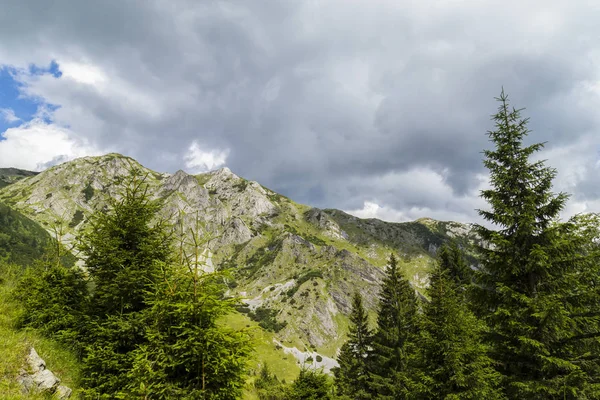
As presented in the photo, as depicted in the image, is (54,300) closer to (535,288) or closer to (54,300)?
(54,300)

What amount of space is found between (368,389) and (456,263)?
18208mm

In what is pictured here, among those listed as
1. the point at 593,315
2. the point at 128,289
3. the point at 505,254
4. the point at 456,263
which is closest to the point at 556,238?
the point at 505,254

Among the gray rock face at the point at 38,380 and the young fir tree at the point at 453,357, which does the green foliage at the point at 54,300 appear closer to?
the gray rock face at the point at 38,380

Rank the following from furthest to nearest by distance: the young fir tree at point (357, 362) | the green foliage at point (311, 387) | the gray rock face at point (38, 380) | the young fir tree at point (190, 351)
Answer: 1. the young fir tree at point (357, 362)
2. the green foliage at point (311, 387)
3. the gray rock face at point (38, 380)
4. the young fir tree at point (190, 351)

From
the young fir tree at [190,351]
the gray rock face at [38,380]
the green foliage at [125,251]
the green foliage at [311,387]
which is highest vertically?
the green foliage at [125,251]

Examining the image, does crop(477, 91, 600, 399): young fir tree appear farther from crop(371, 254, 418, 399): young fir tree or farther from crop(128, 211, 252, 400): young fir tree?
crop(371, 254, 418, 399): young fir tree

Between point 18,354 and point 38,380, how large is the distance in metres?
1.05

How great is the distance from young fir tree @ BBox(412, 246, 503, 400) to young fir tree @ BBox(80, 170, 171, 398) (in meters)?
13.8

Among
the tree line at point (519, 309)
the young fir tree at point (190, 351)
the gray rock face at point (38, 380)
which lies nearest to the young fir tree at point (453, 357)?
the tree line at point (519, 309)

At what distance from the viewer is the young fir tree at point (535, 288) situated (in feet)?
40.7

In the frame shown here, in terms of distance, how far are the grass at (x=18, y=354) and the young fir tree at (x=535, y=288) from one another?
17.6 m

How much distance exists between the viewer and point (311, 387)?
25.6 meters

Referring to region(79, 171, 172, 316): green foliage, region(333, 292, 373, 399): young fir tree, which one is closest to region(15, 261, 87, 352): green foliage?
region(79, 171, 172, 316): green foliage

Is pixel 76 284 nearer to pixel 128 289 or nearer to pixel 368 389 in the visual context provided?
pixel 128 289
